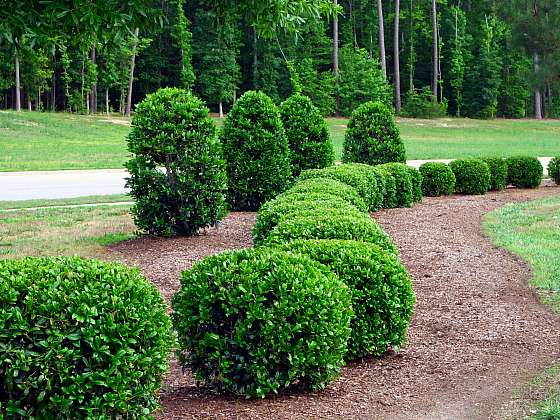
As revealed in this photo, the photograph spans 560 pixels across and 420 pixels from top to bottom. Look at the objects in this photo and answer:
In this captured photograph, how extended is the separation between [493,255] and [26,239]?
6.23m

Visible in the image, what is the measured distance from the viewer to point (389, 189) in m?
14.0

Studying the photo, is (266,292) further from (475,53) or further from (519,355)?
(475,53)

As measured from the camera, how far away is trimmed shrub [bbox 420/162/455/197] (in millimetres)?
16734

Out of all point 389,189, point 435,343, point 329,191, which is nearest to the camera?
point 435,343

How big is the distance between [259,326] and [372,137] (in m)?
11.9

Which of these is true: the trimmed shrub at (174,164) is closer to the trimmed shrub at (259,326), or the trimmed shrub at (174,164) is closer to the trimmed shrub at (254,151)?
the trimmed shrub at (254,151)

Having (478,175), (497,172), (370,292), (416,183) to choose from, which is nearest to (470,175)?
(478,175)

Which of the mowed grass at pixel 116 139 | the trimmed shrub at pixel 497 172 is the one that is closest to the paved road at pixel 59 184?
the mowed grass at pixel 116 139

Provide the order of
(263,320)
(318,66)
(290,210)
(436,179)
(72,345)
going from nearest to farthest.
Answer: (72,345)
(263,320)
(290,210)
(436,179)
(318,66)

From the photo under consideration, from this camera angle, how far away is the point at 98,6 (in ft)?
23.0

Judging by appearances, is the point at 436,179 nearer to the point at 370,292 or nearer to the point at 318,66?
the point at 370,292

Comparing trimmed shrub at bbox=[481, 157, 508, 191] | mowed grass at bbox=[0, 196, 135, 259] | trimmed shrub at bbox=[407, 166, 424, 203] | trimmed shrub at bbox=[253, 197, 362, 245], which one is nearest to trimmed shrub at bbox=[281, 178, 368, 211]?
trimmed shrub at bbox=[253, 197, 362, 245]

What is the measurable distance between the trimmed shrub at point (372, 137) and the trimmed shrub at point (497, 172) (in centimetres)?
299

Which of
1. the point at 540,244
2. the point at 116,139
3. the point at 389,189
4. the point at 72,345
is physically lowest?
the point at 540,244
